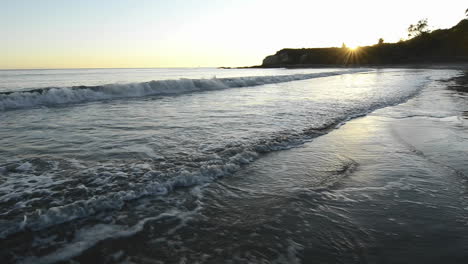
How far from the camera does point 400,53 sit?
109m

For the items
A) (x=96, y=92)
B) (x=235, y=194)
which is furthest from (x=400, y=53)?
(x=235, y=194)

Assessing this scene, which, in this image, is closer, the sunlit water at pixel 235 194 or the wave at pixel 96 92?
the sunlit water at pixel 235 194

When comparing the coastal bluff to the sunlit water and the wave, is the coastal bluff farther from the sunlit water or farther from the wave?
the sunlit water

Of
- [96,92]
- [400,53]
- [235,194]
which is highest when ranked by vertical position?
[400,53]

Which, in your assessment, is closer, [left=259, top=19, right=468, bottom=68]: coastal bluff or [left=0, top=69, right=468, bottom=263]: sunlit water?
[left=0, top=69, right=468, bottom=263]: sunlit water

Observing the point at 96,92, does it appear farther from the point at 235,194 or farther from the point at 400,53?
the point at 400,53

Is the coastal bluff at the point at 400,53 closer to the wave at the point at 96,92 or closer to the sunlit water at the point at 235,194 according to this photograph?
the wave at the point at 96,92

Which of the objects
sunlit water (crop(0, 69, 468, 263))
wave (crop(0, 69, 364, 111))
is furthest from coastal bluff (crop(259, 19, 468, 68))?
sunlit water (crop(0, 69, 468, 263))

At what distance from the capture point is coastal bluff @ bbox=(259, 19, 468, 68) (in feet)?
321

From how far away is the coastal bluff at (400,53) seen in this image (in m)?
97.8

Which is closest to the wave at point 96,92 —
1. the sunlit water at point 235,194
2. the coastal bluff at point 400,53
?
the sunlit water at point 235,194

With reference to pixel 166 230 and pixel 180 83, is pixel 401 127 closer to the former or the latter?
pixel 166 230

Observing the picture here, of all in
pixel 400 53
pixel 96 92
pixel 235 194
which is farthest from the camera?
Answer: pixel 400 53

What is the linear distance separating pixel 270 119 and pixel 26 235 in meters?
7.59
